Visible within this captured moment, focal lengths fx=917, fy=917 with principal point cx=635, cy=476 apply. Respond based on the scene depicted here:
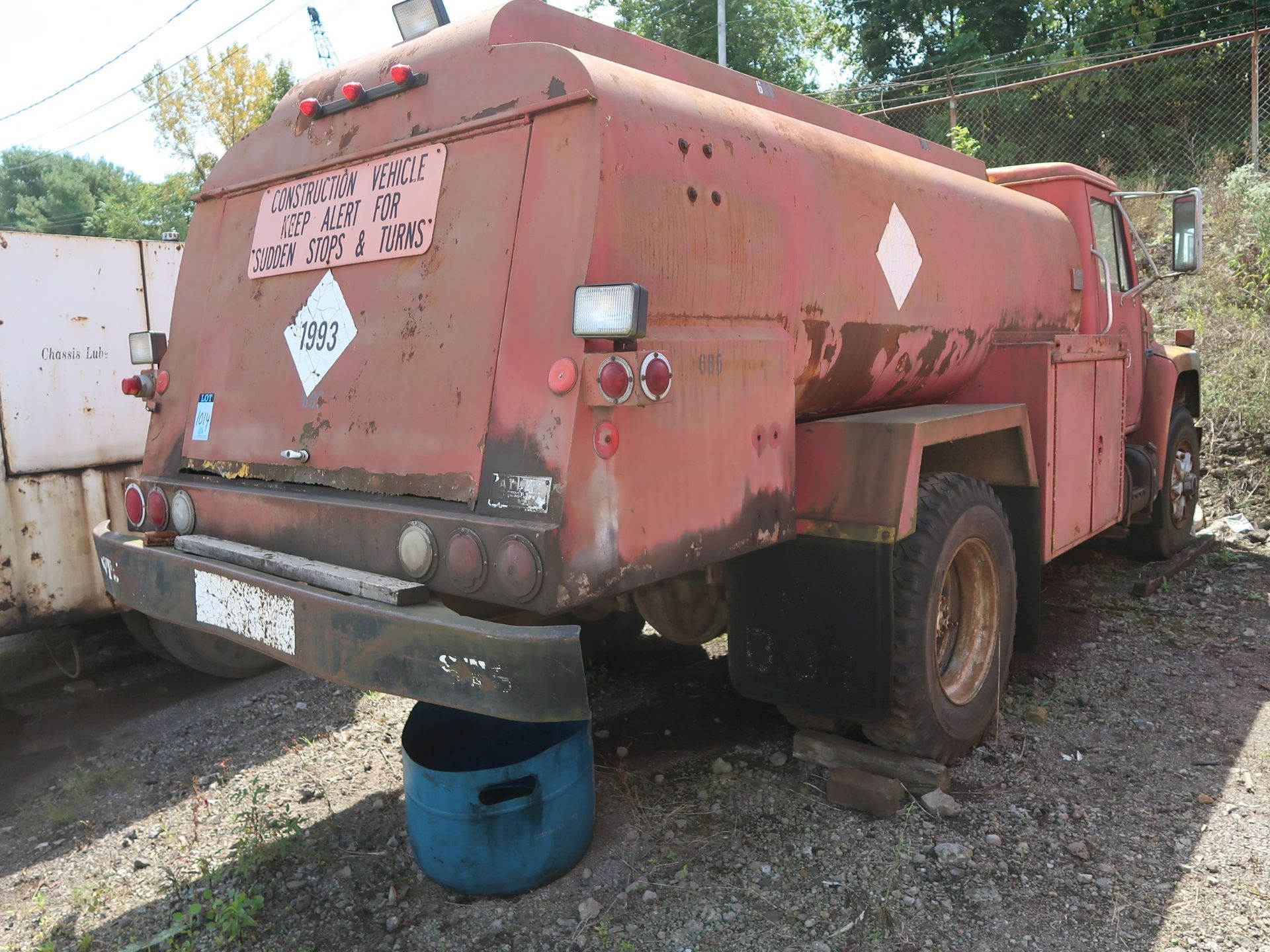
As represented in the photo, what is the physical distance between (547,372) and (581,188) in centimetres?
48

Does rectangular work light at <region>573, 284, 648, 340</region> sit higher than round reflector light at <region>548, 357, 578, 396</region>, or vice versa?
rectangular work light at <region>573, 284, 648, 340</region>

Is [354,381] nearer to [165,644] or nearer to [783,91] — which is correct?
[783,91]

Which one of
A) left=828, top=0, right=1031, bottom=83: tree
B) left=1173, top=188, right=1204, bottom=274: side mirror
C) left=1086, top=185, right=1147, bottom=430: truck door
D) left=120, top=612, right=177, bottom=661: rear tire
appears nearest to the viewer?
left=120, top=612, right=177, bottom=661: rear tire

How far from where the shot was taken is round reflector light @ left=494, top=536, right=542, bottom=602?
216cm

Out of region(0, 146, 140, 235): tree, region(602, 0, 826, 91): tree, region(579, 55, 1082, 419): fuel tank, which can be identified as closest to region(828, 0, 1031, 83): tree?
region(602, 0, 826, 91): tree

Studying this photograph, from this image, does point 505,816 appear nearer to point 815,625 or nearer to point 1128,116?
point 815,625

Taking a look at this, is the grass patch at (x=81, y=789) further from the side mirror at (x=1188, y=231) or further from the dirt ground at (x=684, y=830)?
the side mirror at (x=1188, y=231)

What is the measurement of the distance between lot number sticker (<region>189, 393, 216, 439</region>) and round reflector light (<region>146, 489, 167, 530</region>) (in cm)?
23

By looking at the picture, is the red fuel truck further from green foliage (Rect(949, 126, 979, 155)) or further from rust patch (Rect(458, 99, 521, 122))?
green foliage (Rect(949, 126, 979, 155))

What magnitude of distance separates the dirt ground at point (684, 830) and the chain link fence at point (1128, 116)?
9.55 meters

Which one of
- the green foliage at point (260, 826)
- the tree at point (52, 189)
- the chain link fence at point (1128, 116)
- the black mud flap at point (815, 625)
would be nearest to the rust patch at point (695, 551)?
the black mud flap at point (815, 625)

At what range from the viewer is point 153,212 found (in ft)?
116

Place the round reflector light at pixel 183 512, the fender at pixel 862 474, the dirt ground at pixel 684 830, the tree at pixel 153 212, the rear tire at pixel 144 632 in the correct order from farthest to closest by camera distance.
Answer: the tree at pixel 153 212 < the rear tire at pixel 144 632 < the round reflector light at pixel 183 512 < the fender at pixel 862 474 < the dirt ground at pixel 684 830

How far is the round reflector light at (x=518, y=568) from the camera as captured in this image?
216 cm
